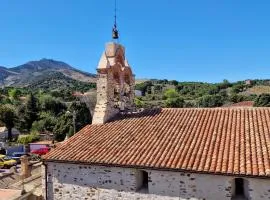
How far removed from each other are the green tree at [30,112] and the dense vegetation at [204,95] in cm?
2034

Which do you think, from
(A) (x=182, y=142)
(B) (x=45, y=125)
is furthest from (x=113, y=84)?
(B) (x=45, y=125)

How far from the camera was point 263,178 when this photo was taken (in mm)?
9656

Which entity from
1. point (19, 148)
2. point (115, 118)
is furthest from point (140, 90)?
point (115, 118)

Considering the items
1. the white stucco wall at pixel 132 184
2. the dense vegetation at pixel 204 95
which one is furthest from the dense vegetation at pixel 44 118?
the white stucco wall at pixel 132 184

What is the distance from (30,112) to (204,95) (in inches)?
1927

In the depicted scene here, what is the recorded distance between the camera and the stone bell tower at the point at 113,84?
1570 cm

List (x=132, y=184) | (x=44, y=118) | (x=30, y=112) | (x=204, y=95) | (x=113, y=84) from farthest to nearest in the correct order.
Answer: 1. (x=204, y=95)
2. (x=30, y=112)
3. (x=44, y=118)
4. (x=113, y=84)
5. (x=132, y=184)

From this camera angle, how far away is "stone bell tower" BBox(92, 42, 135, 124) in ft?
51.5

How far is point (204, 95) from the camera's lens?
95125mm

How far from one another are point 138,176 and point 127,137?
183cm

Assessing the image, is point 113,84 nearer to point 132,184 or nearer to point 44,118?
point 132,184

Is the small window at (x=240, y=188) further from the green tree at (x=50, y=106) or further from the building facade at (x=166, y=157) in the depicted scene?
the green tree at (x=50, y=106)

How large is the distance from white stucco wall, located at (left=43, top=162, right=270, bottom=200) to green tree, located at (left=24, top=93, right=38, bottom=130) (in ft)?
178

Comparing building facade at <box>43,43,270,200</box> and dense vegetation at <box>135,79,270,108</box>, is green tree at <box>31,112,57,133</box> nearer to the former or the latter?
dense vegetation at <box>135,79,270,108</box>
